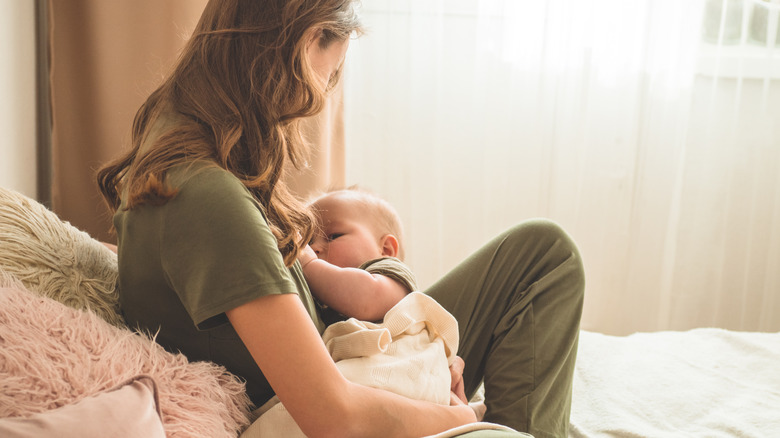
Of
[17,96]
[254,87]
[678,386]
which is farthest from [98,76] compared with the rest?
[678,386]

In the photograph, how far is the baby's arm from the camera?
3.82 ft

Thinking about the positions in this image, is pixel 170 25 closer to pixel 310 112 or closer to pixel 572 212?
pixel 310 112

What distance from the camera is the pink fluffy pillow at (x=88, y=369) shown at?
0.70 m

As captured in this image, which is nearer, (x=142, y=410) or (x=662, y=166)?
(x=142, y=410)

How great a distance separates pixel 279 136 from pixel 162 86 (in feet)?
0.68

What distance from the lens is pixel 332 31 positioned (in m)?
1.05

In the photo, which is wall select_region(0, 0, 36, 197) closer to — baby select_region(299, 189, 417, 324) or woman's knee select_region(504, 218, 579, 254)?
baby select_region(299, 189, 417, 324)

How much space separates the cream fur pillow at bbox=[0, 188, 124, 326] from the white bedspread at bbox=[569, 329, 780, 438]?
0.85 metres

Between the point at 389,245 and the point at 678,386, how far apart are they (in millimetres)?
664

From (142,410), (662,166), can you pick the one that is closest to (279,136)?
(142,410)

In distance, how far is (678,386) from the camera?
1.44 meters

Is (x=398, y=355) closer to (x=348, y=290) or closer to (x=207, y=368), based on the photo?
(x=348, y=290)

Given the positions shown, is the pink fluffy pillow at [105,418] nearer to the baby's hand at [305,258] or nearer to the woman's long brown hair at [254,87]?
the woman's long brown hair at [254,87]

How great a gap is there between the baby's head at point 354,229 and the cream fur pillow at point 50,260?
1.41 feet
